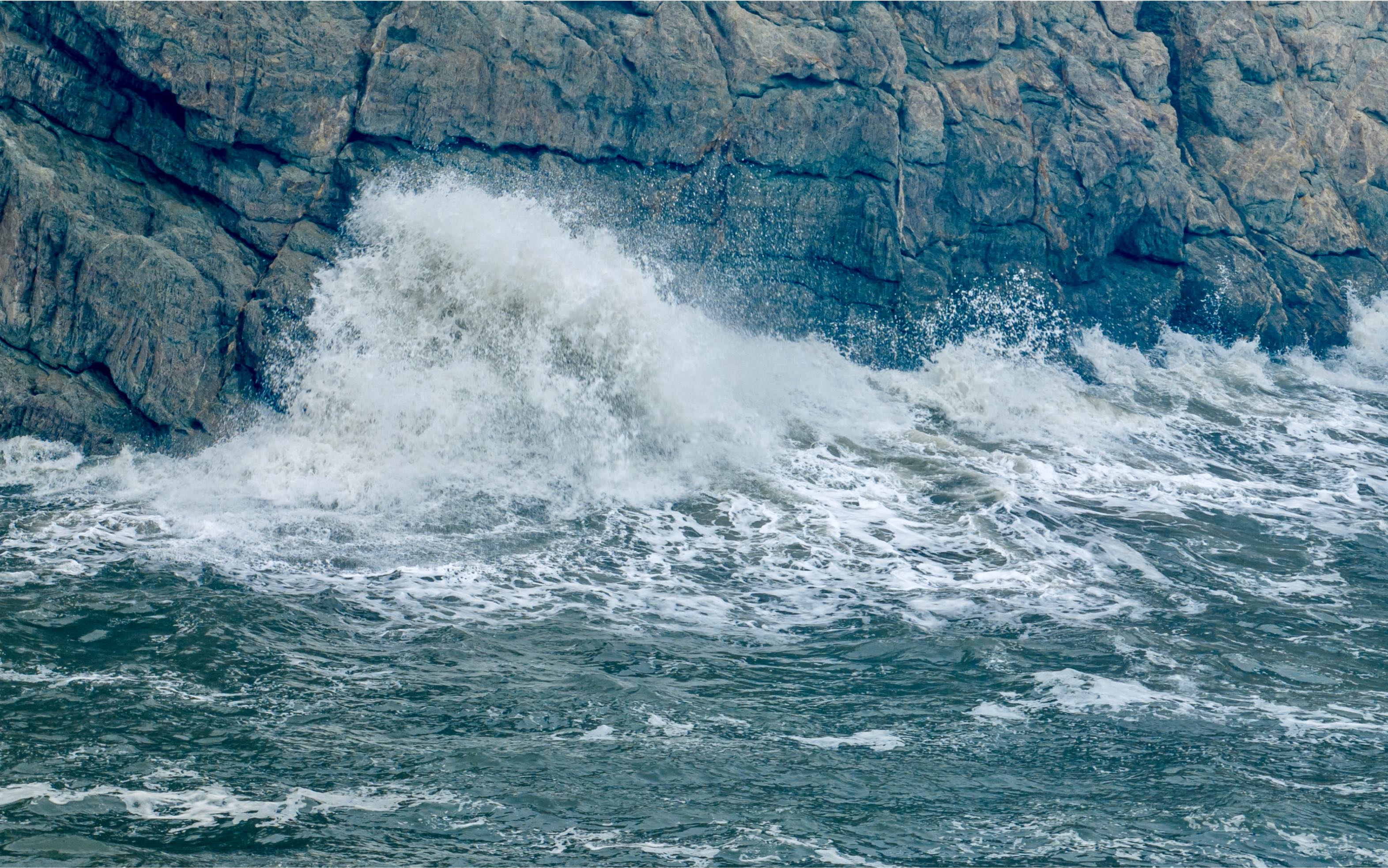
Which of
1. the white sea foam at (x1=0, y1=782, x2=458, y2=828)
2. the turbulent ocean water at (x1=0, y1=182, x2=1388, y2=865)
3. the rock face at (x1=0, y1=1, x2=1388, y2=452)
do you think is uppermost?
the rock face at (x1=0, y1=1, x2=1388, y2=452)

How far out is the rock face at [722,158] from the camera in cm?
962

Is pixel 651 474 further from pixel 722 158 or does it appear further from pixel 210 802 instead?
pixel 210 802

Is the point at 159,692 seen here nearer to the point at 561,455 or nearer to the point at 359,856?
the point at 359,856

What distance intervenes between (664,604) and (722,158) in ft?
18.5

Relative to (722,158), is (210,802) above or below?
below

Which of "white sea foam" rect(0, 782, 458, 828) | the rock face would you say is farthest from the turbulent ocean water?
the rock face

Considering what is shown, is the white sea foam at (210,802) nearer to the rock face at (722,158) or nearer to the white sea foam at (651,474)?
the white sea foam at (651,474)

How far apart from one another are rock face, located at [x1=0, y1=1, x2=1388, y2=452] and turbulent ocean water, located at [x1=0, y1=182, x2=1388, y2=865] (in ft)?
1.83

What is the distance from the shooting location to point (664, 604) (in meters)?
7.79

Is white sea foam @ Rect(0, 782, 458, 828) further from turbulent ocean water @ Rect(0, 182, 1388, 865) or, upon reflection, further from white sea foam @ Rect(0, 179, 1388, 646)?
white sea foam @ Rect(0, 179, 1388, 646)

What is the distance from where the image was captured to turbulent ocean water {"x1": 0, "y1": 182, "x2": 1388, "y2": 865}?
17.8 feet

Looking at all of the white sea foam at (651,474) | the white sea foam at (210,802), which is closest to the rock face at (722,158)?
the white sea foam at (651,474)

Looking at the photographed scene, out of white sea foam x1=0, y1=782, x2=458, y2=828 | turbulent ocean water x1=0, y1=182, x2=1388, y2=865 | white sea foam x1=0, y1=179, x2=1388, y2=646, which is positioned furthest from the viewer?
white sea foam x1=0, y1=179, x2=1388, y2=646

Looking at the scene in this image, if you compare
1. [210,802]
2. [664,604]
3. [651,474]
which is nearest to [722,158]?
[651,474]
